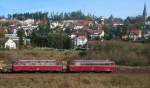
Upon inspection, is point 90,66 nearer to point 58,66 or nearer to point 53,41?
point 58,66

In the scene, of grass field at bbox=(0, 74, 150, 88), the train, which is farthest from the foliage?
grass field at bbox=(0, 74, 150, 88)

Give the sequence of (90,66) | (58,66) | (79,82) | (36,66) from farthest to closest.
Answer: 1. (90,66)
2. (58,66)
3. (36,66)
4. (79,82)

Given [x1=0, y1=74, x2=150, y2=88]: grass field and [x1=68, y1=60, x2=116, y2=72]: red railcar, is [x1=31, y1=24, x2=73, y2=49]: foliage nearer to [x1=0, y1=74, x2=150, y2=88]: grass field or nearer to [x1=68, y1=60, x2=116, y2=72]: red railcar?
[x1=68, y1=60, x2=116, y2=72]: red railcar

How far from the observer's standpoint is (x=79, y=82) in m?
29.5

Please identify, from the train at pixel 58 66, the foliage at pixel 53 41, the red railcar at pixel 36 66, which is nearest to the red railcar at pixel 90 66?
the train at pixel 58 66

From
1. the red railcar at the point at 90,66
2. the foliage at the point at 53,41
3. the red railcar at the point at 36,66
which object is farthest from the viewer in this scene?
the foliage at the point at 53,41

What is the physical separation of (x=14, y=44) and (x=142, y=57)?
5185 centimetres

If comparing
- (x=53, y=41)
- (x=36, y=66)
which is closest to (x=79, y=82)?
(x=36, y=66)

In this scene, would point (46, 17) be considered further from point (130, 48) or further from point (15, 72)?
point (15, 72)

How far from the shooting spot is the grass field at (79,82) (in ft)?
92.2

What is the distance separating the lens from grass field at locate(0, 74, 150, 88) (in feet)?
92.2

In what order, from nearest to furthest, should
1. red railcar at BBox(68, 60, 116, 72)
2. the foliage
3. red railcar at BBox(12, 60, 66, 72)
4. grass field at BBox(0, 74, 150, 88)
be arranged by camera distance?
grass field at BBox(0, 74, 150, 88) < red railcar at BBox(12, 60, 66, 72) < red railcar at BBox(68, 60, 116, 72) < the foliage

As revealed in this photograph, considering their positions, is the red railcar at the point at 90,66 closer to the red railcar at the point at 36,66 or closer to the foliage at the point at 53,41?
the red railcar at the point at 36,66

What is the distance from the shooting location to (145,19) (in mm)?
186500
